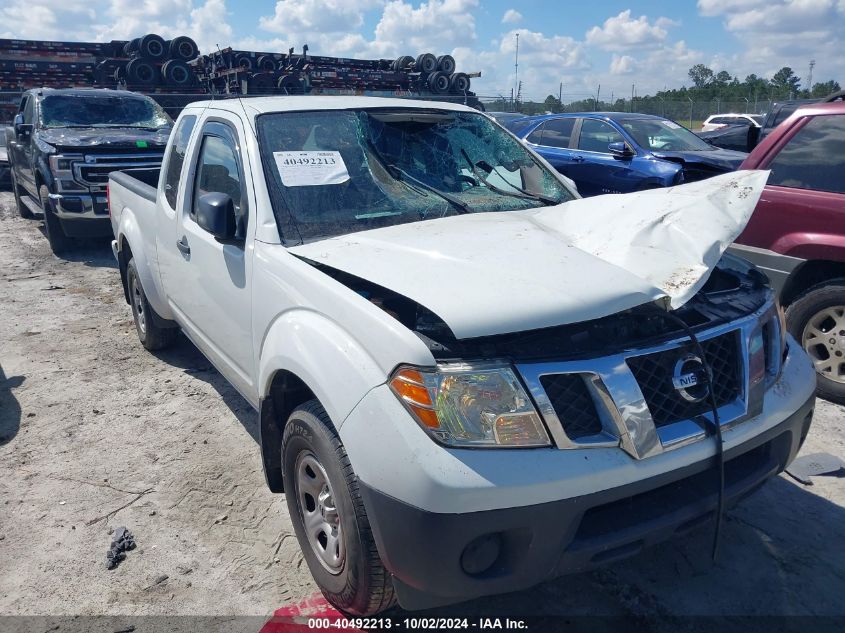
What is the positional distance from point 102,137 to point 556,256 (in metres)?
8.11

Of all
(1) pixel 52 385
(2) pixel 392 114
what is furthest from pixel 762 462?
(1) pixel 52 385

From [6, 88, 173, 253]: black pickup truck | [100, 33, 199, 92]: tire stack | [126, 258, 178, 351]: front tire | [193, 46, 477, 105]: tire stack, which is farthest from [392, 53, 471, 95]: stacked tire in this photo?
[126, 258, 178, 351]: front tire

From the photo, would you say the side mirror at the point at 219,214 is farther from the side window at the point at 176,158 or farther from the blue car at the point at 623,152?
the blue car at the point at 623,152

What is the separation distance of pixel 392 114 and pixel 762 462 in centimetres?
248

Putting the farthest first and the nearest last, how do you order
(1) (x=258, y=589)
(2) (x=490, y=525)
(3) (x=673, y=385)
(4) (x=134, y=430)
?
(4) (x=134, y=430) → (1) (x=258, y=589) → (3) (x=673, y=385) → (2) (x=490, y=525)

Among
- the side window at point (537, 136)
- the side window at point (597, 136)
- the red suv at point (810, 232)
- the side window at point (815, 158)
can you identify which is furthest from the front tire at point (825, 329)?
the side window at point (537, 136)

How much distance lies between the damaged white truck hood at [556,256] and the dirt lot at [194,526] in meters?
1.30

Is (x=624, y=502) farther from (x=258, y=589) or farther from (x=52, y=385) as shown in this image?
(x=52, y=385)

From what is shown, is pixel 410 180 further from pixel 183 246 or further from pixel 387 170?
pixel 183 246

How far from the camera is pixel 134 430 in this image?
417 cm

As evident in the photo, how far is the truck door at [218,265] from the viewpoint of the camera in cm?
308

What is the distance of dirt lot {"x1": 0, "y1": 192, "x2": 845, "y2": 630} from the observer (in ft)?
8.83

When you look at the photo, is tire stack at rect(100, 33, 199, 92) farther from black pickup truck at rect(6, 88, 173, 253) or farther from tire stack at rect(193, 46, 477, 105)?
black pickup truck at rect(6, 88, 173, 253)

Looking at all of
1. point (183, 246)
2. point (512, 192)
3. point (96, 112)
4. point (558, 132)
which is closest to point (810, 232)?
point (512, 192)
